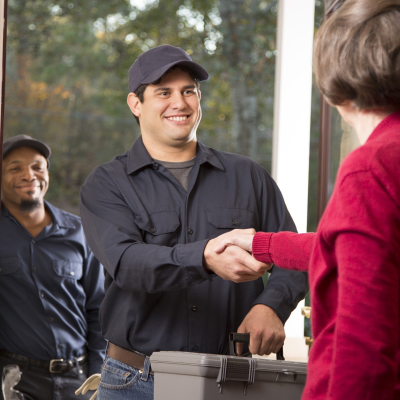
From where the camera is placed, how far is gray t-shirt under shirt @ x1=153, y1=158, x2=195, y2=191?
1.93m

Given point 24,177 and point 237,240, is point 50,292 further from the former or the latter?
point 237,240

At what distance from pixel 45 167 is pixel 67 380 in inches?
47.6

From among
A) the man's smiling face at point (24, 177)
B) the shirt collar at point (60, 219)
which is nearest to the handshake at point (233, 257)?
the shirt collar at point (60, 219)

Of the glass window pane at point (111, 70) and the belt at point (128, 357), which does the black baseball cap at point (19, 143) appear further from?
the glass window pane at point (111, 70)

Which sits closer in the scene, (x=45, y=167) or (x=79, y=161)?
(x=45, y=167)

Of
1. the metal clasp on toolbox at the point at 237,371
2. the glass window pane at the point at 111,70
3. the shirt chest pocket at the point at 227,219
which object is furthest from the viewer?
the glass window pane at the point at 111,70

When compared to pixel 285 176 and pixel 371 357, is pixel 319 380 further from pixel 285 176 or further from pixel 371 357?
pixel 285 176

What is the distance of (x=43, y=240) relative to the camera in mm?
2980

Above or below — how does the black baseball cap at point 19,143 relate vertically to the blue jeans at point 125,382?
above

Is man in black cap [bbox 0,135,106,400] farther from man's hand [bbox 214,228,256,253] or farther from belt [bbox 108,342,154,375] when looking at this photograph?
man's hand [bbox 214,228,256,253]

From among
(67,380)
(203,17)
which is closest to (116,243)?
(67,380)

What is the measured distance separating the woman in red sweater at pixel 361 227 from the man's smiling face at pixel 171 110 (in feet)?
3.27

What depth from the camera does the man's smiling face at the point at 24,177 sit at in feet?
10.0

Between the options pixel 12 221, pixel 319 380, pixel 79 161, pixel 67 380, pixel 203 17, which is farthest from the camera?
pixel 79 161
